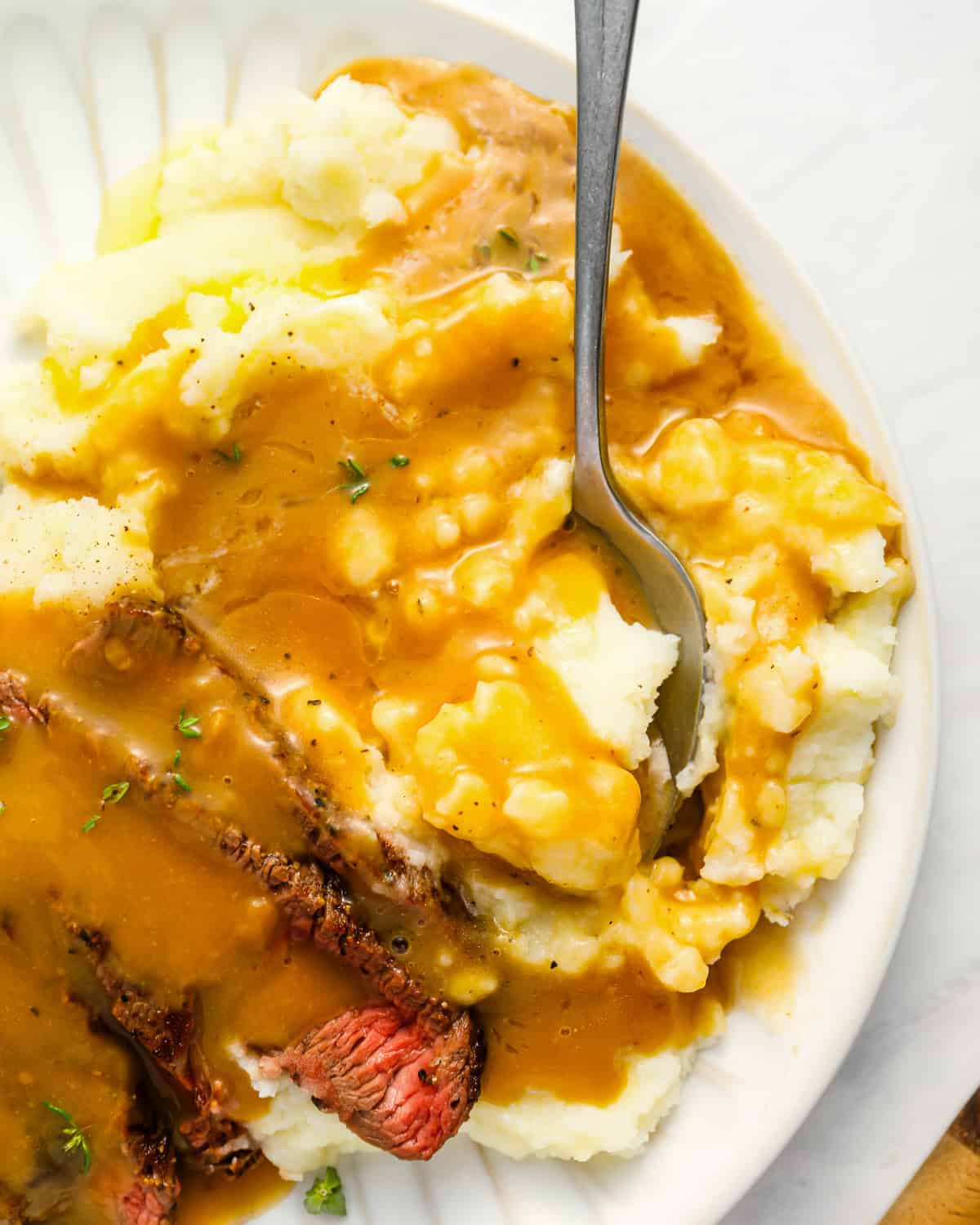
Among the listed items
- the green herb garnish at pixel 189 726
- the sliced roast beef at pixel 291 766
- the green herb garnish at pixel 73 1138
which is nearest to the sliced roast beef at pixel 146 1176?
the green herb garnish at pixel 73 1138

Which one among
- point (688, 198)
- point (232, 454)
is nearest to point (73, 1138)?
point (232, 454)

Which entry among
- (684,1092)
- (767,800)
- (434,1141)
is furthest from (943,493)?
(434,1141)

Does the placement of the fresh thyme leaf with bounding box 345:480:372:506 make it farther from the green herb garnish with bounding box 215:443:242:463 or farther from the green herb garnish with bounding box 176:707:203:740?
the green herb garnish with bounding box 176:707:203:740

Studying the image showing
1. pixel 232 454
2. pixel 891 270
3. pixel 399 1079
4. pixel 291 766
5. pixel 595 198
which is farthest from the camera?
pixel 891 270

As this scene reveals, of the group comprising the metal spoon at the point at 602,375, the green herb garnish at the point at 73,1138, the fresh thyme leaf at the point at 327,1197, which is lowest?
the fresh thyme leaf at the point at 327,1197

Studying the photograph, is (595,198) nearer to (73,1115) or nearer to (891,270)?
(891,270)

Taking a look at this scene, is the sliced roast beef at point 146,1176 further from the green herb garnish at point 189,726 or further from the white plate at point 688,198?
the green herb garnish at point 189,726

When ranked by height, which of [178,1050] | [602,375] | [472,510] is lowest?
[178,1050]

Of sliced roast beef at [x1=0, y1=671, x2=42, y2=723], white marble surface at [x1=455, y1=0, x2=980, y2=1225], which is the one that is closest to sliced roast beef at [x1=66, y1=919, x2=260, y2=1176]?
Answer: sliced roast beef at [x1=0, y1=671, x2=42, y2=723]
